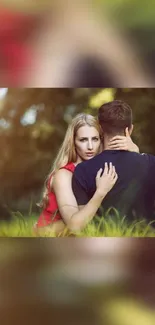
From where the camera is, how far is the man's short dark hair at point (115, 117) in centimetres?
180

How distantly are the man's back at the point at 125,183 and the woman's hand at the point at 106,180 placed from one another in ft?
0.04

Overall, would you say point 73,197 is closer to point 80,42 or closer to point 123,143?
point 123,143

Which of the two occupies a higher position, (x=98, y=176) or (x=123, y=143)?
(x=123, y=143)

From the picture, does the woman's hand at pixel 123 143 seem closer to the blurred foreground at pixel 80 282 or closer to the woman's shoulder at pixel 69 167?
the woman's shoulder at pixel 69 167

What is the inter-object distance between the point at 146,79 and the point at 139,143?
240mm

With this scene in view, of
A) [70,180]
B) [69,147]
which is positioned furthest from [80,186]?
[69,147]

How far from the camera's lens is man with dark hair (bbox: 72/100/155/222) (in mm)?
1774

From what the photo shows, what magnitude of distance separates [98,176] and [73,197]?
4.8 inches

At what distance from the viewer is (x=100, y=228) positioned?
5.81 feet

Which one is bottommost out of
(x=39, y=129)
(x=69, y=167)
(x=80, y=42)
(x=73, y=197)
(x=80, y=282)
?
(x=80, y=282)

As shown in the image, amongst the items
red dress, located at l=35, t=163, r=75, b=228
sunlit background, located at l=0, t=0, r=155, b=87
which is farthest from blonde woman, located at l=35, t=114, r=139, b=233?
sunlit background, located at l=0, t=0, r=155, b=87

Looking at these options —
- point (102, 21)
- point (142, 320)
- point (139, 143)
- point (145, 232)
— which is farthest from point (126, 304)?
point (102, 21)

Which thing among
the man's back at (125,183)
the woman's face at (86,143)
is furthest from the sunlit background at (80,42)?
the man's back at (125,183)

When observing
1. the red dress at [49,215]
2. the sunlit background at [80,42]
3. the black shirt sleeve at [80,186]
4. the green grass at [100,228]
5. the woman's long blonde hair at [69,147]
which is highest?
the sunlit background at [80,42]
